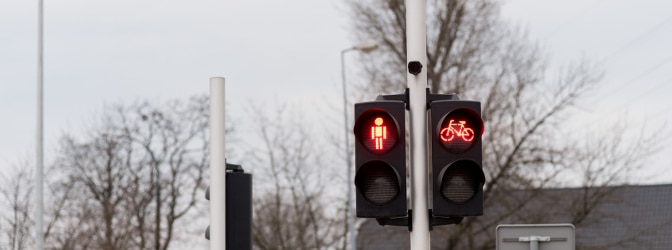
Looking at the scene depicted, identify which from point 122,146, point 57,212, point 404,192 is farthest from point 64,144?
point 404,192

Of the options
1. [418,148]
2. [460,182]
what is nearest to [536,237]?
[418,148]

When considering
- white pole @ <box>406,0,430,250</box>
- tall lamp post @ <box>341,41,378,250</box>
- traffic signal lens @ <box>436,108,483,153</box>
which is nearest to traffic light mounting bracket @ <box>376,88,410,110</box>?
white pole @ <box>406,0,430,250</box>

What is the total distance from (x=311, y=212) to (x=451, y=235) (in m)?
5.09

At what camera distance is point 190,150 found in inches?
1754

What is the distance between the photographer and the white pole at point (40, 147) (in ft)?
85.4

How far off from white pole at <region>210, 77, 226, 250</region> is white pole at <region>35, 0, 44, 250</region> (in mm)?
18735

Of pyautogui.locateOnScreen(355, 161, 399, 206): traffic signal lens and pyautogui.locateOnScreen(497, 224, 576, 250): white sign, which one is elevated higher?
pyautogui.locateOnScreen(355, 161, 399, 206): traffic signal lens

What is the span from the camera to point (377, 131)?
7.81 meters

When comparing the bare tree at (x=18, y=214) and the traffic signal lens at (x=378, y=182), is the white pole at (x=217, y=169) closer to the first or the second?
the traffic signal lens at (x=378, y=182)

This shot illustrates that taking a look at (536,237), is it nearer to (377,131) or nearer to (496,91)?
(377,131)

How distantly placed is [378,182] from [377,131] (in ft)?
0.96

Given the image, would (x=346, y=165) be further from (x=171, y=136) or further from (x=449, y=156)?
(x=449, y=156)

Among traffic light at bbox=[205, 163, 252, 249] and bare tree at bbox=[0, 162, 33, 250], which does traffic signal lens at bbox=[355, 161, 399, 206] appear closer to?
traffic light at bbox=[205, 163, 252, 249]

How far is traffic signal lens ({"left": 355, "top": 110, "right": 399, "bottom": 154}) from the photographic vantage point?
7.77 metres
